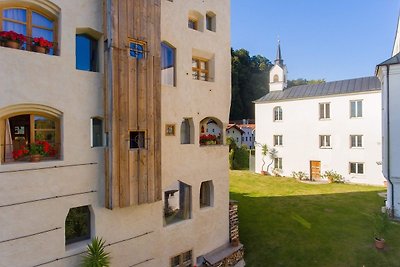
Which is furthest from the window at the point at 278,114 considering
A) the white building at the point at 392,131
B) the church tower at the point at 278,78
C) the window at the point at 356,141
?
the white building at the point at 392,131

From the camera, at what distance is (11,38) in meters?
8.27

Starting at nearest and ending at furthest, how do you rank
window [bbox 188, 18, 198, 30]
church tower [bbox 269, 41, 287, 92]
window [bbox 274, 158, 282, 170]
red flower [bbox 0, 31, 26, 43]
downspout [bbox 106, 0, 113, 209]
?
1. red flower [bbox 0, 31, 26, 43]
2. downspout [bbox 106, 0, 113, 209]
3. window [bbox 188, 18, 198, 30]
4. window [bbox 274, 158, 282, 170]
5. church tower [bbox 269, 41, 287, 92]

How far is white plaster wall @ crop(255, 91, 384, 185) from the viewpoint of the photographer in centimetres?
2867

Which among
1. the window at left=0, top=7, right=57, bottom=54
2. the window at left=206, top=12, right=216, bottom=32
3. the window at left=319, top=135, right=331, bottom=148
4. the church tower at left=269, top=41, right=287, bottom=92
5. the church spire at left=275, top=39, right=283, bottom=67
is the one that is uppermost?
the church spire at left=275, top=39, right=283, bottom=67

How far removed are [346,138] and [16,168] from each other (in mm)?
30703

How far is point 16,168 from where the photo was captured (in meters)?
8.20

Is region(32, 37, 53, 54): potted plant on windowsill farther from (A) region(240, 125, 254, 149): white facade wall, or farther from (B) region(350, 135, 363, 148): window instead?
(A) region(240, 125, 254, 149): white facade wall

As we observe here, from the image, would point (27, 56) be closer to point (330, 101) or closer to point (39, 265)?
point (39, 265)

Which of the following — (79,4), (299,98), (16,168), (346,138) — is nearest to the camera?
(16,168)

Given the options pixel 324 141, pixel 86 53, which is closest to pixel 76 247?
pixel 86 53

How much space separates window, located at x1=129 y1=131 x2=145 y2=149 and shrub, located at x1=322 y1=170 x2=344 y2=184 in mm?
26569

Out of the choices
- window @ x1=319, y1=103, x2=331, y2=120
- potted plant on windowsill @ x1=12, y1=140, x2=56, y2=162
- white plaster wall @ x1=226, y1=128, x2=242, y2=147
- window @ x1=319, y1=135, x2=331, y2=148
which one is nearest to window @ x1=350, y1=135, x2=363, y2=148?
window @ x1=319, y1=135, x2=331, y2=148

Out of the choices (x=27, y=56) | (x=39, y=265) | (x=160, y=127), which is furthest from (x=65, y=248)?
(x=27, y=56)

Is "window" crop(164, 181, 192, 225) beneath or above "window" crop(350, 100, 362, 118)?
beneath
